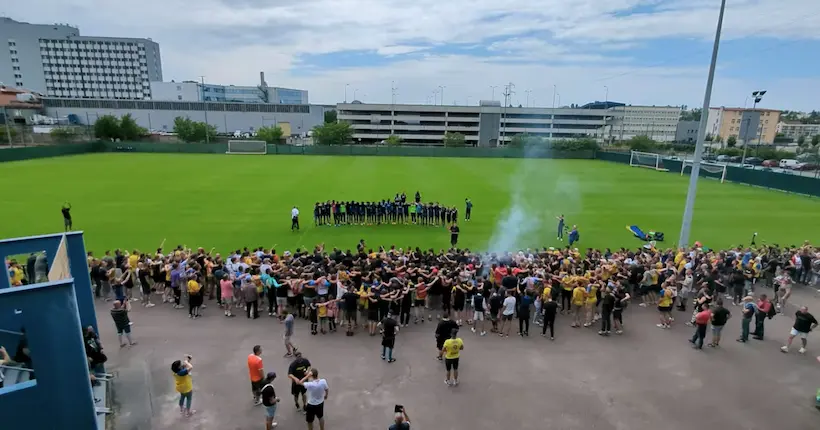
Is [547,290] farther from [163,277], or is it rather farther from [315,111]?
[315,111]

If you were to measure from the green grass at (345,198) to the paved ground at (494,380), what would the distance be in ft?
28.3

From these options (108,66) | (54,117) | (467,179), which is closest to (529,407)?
(467,179)

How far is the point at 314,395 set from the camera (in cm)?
734

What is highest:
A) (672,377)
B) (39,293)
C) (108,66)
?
(108,66)

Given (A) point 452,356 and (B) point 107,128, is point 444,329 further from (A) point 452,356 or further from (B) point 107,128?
(B) point 107,128

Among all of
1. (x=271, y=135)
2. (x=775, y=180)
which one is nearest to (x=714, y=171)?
(x=775, y=180)

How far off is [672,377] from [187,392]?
9754 mm

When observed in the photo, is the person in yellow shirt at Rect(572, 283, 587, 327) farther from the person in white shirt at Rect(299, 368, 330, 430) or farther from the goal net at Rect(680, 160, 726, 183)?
the goal net at Rect(680, 160, 726, 183)

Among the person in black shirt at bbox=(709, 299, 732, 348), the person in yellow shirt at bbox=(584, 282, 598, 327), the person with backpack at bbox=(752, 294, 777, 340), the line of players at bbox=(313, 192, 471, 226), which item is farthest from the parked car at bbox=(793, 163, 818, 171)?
the person in yellow shirt at bbox=(584, 282, 598, 327)

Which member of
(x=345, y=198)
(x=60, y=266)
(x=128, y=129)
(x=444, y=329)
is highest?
(x=128, y=129)

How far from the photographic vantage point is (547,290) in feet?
37.9

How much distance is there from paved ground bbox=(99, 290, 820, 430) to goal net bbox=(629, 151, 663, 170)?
49.1 meters

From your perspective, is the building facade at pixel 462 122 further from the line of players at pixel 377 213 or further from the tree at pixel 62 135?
the line of players at pixel 377 213

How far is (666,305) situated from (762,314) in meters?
2.13
